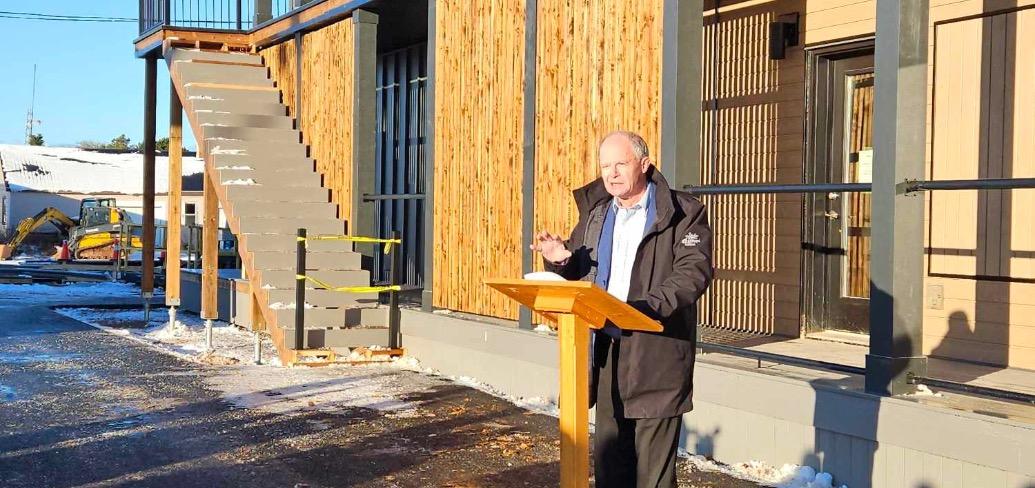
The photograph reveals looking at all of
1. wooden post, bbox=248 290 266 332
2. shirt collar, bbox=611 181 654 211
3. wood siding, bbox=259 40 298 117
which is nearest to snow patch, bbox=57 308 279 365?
wooden post, bbox=248 290 266 332

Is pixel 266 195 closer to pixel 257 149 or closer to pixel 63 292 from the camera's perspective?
pixel 257 149

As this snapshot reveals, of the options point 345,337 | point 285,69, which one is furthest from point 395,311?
point 285,69

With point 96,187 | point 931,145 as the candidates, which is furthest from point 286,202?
point 96,187

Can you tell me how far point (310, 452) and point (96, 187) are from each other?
57.8m

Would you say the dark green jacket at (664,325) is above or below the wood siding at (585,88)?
below

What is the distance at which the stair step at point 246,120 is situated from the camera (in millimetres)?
14867

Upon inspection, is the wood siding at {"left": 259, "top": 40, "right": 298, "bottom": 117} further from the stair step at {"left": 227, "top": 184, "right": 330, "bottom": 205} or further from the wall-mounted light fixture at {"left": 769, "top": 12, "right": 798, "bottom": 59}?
the wall-mounted light fixture at {"left": 769, "top": 12, "right": 798, "bottom": 59}

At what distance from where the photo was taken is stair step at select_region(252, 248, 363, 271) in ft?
43.3

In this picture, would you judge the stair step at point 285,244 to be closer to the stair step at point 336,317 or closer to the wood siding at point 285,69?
the stair step at point 336,317

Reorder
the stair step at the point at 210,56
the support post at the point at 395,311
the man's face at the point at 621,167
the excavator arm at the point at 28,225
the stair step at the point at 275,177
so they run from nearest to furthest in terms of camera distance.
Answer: the man's face at the point at 621,167 < the support post at the point at 395,311 < the stair step at the point at 275,177 < the stair step at the point at 210,56 < the excavator arm at the point at 28,225

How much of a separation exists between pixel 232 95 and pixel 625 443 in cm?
1189

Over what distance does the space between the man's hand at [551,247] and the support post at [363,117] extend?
9.13 m

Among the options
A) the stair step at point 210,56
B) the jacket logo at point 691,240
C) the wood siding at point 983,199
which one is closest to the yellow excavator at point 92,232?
the stair step at point 210,56

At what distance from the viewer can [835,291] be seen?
404 inches
